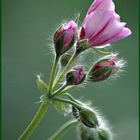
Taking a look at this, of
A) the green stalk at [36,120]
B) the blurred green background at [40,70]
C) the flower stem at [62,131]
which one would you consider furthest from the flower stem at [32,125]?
the blurred green background at [40,70]

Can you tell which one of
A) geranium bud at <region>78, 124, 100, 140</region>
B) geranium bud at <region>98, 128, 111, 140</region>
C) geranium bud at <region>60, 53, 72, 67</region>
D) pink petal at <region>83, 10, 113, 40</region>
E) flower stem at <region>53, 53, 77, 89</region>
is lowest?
geranium bud at <region>98, 128, 111, 140</region>

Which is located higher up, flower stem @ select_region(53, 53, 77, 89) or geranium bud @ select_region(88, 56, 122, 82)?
flower stem @ select_region(53, 53, 77, 89)

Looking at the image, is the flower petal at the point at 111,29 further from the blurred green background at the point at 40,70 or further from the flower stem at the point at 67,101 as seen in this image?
the blurred green background at the point at 40,70

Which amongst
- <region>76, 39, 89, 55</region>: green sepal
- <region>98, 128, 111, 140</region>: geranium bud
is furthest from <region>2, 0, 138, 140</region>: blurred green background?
<region>76, 39, 89, 55</region>: green sepal

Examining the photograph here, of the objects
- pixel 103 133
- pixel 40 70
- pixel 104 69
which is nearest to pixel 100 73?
pixel 104 69

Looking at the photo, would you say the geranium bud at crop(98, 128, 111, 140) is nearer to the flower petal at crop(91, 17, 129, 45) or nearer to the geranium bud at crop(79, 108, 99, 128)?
the geranium bud at crop(79, 108, 99, 128)

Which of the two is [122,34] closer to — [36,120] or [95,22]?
[95,22]
